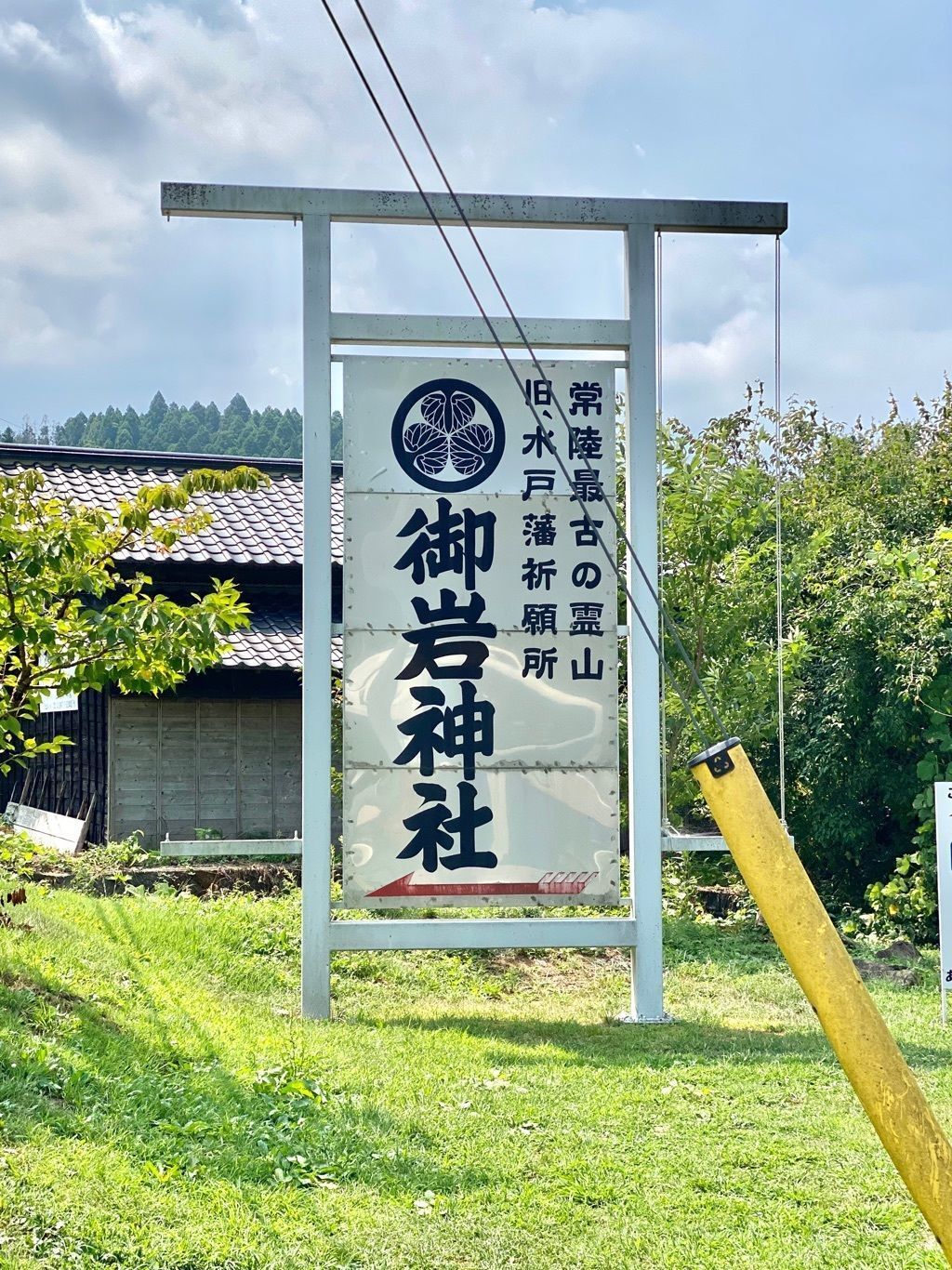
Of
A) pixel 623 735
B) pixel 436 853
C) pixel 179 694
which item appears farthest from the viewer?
pixel 179 694

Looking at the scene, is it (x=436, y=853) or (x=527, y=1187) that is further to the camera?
(x=436, y=853)

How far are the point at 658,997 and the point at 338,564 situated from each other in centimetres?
876

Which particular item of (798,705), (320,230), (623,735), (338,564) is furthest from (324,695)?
(338,564)

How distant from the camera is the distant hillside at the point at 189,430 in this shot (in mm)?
44656

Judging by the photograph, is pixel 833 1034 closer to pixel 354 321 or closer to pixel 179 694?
pixel 354 321

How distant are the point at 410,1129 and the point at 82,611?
2881 mm

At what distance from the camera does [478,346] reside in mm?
7559

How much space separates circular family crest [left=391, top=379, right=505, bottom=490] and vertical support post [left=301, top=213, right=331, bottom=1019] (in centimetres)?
47

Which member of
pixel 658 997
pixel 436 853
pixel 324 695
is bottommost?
pixel 658 997

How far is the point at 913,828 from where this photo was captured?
38.4 feet

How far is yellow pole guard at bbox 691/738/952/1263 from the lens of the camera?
2.35 m

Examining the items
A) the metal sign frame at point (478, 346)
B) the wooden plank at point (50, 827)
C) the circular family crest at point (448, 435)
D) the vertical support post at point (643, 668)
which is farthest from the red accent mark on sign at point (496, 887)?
the wooden plank at point (50, 827)

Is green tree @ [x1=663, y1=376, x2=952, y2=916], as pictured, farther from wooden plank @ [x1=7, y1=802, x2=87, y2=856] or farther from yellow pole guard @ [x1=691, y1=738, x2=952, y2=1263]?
yellow pole guard @ [x1=691, y1=738, x2=952, y2=1263]

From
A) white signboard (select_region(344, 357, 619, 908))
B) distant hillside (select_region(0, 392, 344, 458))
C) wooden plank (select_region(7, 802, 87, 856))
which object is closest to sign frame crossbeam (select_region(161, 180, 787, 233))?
white signboard (select_region(344, 357, 619, 908))
